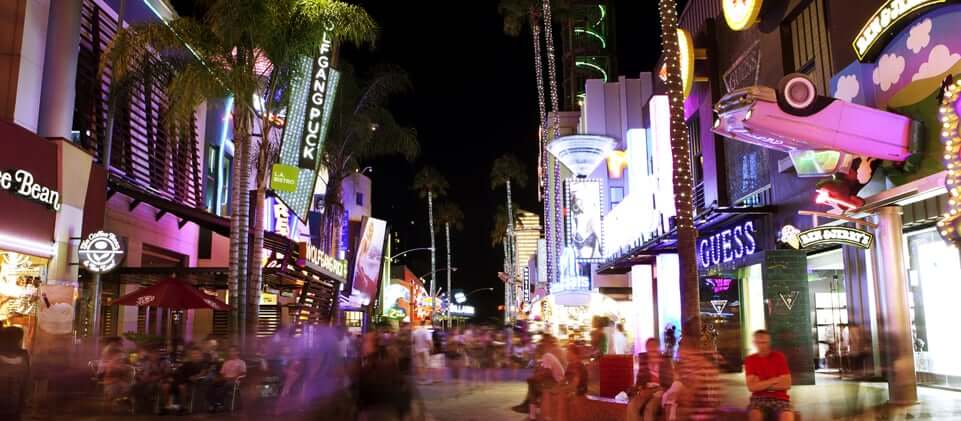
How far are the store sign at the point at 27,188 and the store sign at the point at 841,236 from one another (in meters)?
15.6

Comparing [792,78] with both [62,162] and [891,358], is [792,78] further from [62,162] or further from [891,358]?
[62,162]

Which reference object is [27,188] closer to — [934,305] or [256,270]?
[256,270]

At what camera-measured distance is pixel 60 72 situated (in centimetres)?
1766

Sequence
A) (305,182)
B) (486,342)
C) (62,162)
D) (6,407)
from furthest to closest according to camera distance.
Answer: (486,342) → (305,182) → (62,162) → (6,407)

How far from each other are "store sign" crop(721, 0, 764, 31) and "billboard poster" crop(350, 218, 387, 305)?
2423 cm

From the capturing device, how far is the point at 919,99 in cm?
1324

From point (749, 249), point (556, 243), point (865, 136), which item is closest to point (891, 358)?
point (865, 136)

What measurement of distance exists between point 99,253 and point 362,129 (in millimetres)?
14449

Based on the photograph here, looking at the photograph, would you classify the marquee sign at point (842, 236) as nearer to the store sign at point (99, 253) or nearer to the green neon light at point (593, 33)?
the store sign at point (99, 253)

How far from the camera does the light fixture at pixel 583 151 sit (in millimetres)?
35438

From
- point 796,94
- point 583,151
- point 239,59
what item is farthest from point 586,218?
point 796,94

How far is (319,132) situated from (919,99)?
15092 mm

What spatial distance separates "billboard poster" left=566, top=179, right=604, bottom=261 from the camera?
113 feet

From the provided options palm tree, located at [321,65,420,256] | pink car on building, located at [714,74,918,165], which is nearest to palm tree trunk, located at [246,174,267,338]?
palm tree, located at [321,65,420,256]
